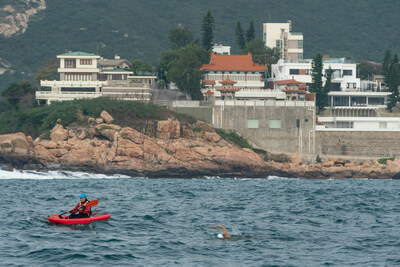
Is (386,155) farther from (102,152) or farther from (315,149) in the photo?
(102,152)

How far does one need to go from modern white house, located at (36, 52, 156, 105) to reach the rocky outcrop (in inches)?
468

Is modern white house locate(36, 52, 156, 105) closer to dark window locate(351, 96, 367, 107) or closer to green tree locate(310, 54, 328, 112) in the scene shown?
green tree locate(310, 54, 328, 112)

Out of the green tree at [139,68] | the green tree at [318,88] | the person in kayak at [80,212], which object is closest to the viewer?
the person in kayak at [80,212]

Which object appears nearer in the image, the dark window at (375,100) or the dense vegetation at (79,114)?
the dense vegetation at (79,114)

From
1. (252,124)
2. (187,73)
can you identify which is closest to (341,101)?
(252,124)

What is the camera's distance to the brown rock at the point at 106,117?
9506 cm

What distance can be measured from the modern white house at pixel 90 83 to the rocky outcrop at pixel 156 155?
11895 mm

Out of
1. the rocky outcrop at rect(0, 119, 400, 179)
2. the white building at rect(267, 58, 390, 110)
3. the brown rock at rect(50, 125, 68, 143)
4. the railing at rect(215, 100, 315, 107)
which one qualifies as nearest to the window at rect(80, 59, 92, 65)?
the rocky outcrop at rect(0, 119, 400, 179)

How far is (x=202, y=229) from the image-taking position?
42.5 meters

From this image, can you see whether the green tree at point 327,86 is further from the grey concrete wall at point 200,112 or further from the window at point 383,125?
the grey concrete wall at point 200,112

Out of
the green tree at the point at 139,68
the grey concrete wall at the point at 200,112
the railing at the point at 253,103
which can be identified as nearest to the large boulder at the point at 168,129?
the grey concrete wall at the point at 200,112

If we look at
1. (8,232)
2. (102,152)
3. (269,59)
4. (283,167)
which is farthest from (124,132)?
(8,232)

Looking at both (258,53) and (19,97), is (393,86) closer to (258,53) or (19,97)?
(258,53)

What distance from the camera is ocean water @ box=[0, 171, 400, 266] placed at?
35.2 m
